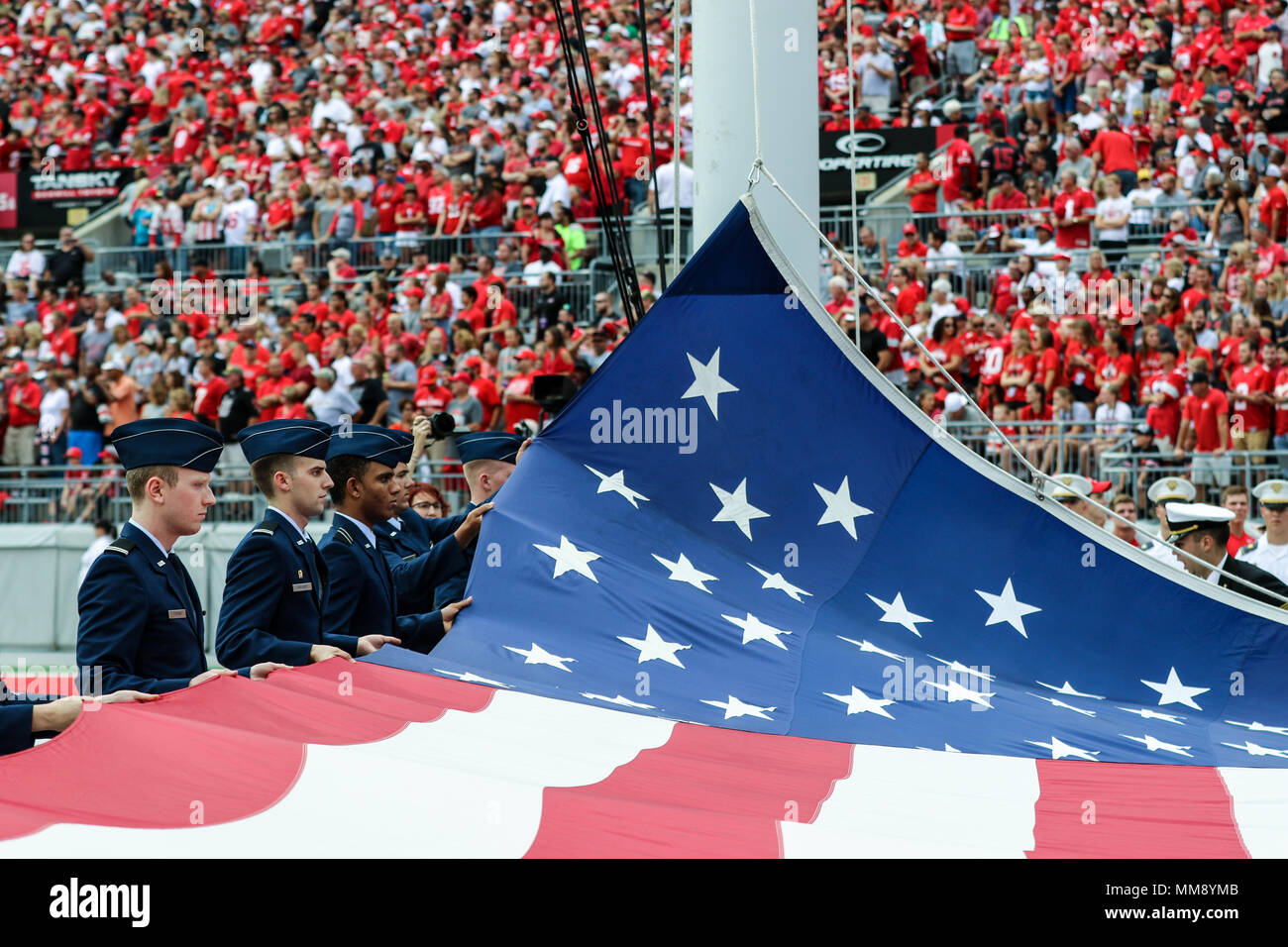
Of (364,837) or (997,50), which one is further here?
(997,50)

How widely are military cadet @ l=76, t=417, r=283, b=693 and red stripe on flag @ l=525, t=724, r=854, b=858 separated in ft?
3.51

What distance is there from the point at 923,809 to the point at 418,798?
4.12 feet

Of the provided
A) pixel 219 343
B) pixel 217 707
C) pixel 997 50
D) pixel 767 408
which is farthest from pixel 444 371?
pixel 217 707

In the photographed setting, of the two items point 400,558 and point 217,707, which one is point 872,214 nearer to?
point 400,558

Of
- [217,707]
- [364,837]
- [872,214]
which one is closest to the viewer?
[364,837]

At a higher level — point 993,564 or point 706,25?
point 706,25

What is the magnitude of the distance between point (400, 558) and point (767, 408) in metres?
1.72

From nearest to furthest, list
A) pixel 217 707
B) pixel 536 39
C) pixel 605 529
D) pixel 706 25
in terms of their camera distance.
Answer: pixel 217 707, pixel 605 529, pixel 706 25, pixel 536 39

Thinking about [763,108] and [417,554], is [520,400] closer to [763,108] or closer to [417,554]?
[417,554]

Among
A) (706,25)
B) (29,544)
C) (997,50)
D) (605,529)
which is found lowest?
(29,544)

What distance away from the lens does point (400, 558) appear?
6.95 metres

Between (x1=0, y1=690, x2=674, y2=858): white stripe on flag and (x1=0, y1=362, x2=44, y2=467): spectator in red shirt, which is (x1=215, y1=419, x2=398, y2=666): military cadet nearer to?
(x1=0, y1=690, x2=674, y2=858): white stripe on flag

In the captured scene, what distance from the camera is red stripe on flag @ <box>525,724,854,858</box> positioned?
3484mm

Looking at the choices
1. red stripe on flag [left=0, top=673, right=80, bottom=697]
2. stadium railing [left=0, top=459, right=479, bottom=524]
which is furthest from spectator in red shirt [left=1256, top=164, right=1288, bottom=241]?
red stripe on flag [left=0, top=673, right=80, bottom=697]
